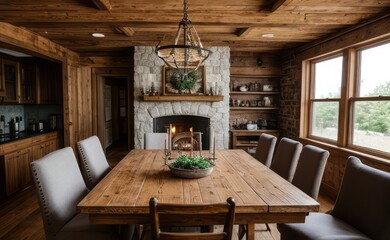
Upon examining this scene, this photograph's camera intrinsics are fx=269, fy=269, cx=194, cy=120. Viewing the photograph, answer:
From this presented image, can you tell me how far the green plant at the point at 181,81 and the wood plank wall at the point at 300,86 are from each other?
191 cm

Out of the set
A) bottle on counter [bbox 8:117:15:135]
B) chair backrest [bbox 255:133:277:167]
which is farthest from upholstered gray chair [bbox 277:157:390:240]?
bottle on counter [bbox 8:117:15:135]

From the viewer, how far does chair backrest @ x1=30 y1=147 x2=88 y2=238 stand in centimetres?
178

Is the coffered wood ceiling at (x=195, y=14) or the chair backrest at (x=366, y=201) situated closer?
the chair backrest at (x=366, y=201)

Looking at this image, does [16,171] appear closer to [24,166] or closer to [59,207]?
[24,166]

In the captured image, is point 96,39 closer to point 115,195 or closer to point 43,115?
point 43,115

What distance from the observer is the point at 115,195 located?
174cm

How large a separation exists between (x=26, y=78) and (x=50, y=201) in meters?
3.91

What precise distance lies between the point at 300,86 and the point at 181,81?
2.16 metres

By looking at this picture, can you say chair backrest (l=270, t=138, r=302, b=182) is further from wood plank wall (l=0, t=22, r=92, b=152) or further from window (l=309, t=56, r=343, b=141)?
wood plank wall (l=0, t=22, r=92, b=152)

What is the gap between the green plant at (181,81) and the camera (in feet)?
16.3

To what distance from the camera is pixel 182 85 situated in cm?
500

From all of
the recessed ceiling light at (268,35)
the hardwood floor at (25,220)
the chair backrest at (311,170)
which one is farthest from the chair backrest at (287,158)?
the recessed ceiling light at (268,35)

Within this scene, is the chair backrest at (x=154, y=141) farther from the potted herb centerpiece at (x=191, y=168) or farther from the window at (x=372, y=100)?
the window at (x=372, y=100)

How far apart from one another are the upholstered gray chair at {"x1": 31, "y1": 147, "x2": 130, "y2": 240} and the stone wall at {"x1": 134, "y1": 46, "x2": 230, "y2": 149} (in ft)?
10.1
